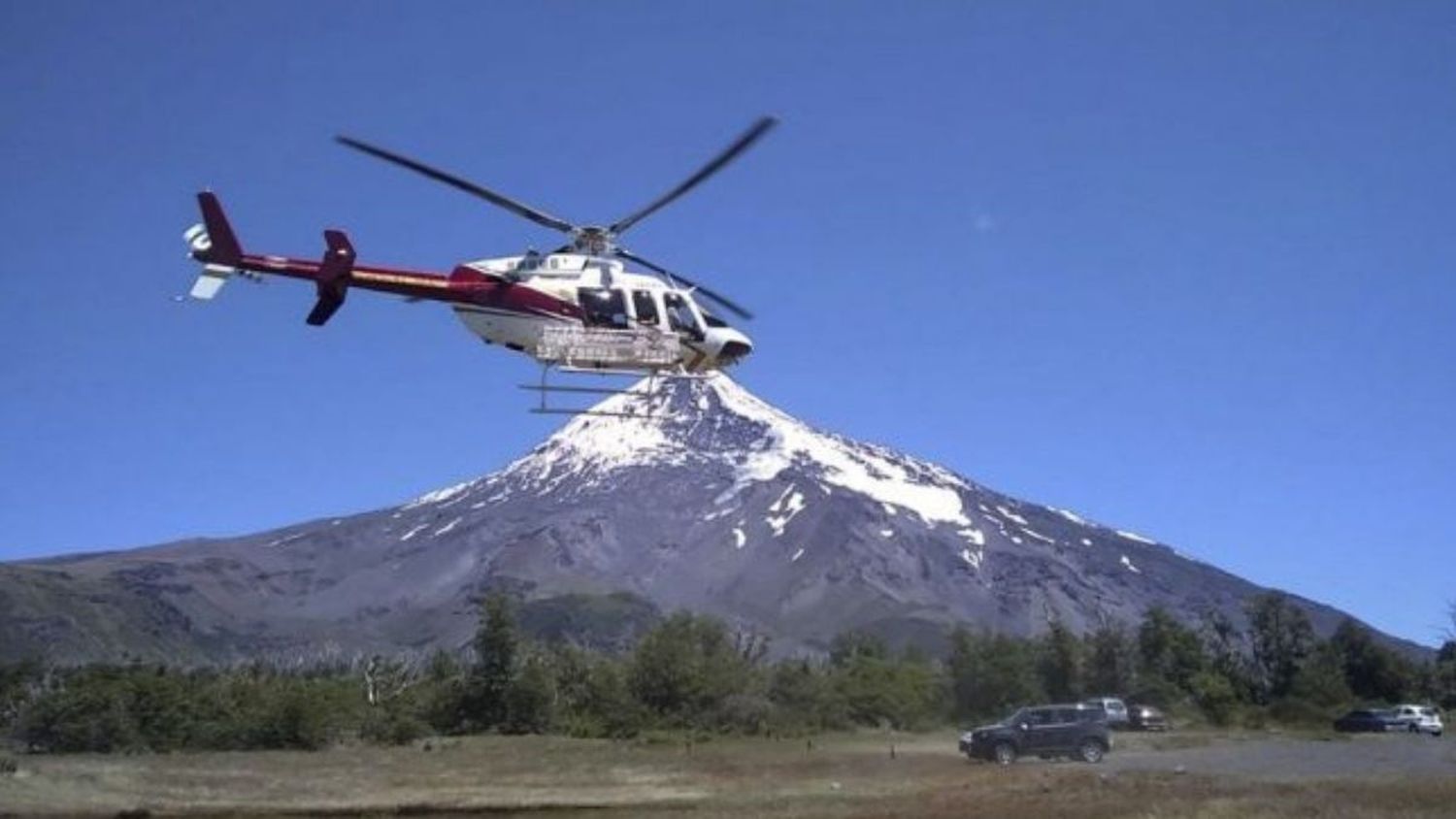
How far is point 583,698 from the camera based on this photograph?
8406cm

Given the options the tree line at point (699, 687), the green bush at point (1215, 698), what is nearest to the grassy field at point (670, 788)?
the tree line at point (699, 687)

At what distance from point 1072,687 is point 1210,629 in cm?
1815

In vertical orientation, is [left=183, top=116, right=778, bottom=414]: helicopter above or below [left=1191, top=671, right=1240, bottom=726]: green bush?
above

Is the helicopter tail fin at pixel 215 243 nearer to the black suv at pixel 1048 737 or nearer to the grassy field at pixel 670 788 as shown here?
the grassy field at pixel 670 788

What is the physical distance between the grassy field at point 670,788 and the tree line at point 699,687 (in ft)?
28.3

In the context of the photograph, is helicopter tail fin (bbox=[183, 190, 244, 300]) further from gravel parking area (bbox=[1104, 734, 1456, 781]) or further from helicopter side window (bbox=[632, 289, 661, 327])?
gravel parking area (bbox=[1104, 734, 1456, 781])

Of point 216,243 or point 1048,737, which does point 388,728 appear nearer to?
point 1048,737

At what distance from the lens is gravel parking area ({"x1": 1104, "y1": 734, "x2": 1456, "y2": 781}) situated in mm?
39375

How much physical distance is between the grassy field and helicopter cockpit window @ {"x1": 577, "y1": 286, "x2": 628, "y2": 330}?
37.6 ft

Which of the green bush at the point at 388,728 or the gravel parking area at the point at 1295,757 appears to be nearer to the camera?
Answer: the gravel parking area at the point at 1295,757

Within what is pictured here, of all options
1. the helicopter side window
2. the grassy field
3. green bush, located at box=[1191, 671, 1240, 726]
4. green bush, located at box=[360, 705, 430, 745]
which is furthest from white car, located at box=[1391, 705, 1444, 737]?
the helicopter side window

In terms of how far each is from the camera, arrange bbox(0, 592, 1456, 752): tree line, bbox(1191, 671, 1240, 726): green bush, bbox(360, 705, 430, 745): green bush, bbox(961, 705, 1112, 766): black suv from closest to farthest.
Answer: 1. bbox(961, 705, 1112, 766): black suv
2. bbox(0, 592, 1456, 752): tree line
3. bbox(360, 705, 430, 745): green bush
4. bbox(1191, 671, 1240, 726): green bush

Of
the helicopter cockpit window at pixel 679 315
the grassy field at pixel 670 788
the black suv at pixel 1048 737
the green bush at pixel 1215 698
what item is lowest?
the grassy field at pixel 670 788

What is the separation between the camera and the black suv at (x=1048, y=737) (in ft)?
155
